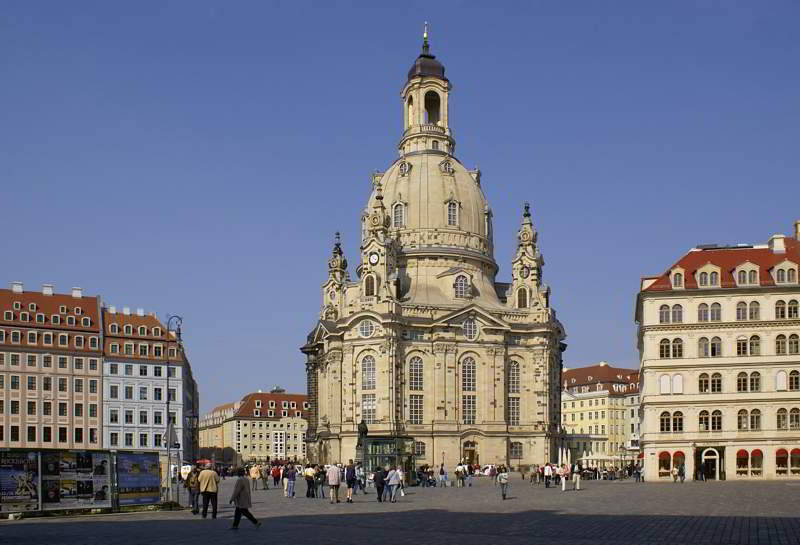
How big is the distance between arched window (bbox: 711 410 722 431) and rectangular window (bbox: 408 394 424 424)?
37.0 metres

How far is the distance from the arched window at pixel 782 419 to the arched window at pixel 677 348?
8177 millimetres

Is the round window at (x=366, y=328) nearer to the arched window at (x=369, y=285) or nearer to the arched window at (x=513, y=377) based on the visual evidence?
the arched window at (x=369, y=285)

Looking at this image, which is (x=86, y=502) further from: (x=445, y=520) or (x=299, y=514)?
(x=445, y=520)

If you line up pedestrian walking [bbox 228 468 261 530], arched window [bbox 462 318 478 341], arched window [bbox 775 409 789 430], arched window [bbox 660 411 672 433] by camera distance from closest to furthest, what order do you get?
pedestrian walking [bbox 228 468 261 530] < arched window [bbox 775 409 789 430] < arched window [bbox 660 411 672 433] < arched window [bbox 462 318 478 341]

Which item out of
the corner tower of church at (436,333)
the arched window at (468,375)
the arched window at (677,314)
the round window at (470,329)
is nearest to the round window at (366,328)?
the corner tower of church at (436,333)

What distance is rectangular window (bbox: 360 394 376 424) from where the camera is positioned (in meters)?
112

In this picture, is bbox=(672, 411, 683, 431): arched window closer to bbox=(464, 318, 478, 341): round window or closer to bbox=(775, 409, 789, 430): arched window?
bbox=(775, 409, 789, 430): arched window

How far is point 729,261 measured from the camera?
281 ft

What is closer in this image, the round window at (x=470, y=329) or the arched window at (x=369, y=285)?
the arched window at (x=369, y=285)

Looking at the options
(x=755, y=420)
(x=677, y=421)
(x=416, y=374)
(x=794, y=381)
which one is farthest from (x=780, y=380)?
(x=416, y=374)

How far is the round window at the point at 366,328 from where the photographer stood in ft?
372

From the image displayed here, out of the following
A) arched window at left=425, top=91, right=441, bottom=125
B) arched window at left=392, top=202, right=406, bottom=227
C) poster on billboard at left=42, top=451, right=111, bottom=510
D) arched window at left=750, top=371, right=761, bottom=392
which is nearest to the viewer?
poster on billboard at left=42, top=451, right=111, bottom=510

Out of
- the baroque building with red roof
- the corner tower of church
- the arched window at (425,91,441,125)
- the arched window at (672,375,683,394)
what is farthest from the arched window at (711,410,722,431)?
the arched window at (425,91,441,125)

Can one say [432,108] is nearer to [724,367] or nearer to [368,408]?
[368,408]
